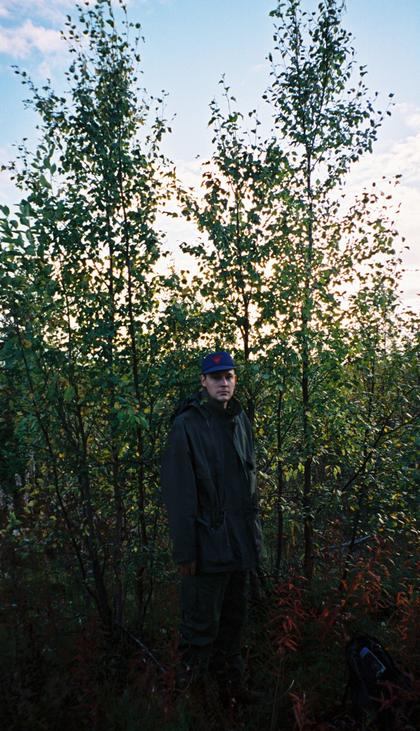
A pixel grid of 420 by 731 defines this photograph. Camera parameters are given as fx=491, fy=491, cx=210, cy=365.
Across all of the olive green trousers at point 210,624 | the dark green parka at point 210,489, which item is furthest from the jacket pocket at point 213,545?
the olive green trousers at point 210,624

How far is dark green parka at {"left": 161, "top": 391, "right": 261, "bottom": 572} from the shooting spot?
11.9ft

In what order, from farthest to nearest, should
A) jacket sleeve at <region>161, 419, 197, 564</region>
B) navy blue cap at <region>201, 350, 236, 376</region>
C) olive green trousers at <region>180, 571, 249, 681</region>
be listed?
navy blue cap at <region>201, 350, 236, 376</region> → olive green trousers at <region>180, 571, 249, 681</region> → jacket sleeve at <region>161, 419, 197, 564</region>

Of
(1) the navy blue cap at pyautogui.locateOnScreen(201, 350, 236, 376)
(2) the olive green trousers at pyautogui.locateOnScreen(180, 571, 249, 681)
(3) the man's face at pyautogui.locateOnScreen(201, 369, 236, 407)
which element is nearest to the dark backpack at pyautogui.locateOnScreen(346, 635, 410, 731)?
(2) the olive green trousers at pyautogui.locateOnScreen(180, 571, 249, 681)

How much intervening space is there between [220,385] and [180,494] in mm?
926

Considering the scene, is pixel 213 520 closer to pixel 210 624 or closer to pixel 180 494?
pixel 180 494

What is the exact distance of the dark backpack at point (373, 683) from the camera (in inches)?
119

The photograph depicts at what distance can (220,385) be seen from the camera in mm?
4012

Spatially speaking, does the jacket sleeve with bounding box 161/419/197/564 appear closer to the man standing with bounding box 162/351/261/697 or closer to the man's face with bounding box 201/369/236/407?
the man standing with bounding box 162/351/261/697

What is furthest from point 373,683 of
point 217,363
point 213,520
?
point 217,363

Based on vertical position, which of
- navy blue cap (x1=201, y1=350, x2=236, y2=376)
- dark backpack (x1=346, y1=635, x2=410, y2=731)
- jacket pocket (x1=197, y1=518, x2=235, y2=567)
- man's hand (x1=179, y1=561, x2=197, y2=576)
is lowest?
dark backpack (x1=346, y1=635, x2=410, y2=731)

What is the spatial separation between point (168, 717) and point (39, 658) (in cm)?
110

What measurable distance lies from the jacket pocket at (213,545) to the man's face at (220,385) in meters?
0.97

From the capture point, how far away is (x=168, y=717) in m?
3.04

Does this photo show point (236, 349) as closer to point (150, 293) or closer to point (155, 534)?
point (150, 293)
